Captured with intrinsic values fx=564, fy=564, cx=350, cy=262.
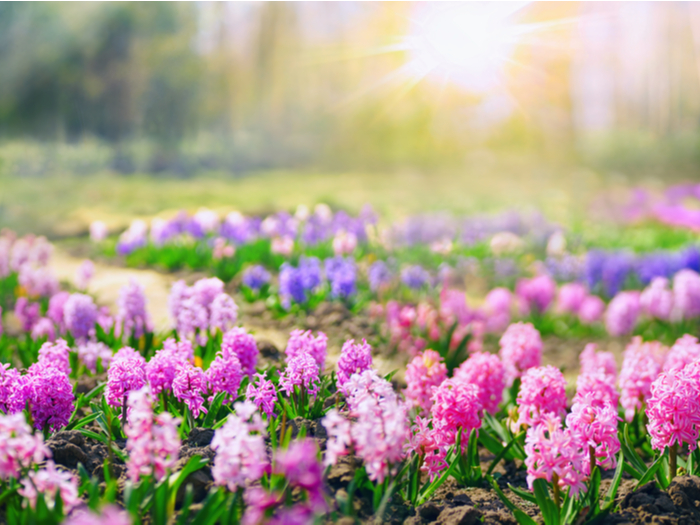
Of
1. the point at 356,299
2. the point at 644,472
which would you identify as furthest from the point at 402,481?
the point at 356,299

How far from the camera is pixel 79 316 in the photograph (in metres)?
4.23

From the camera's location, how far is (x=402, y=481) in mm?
2492

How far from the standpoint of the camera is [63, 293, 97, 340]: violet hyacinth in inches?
165

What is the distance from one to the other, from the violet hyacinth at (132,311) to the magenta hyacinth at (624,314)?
4410 mm

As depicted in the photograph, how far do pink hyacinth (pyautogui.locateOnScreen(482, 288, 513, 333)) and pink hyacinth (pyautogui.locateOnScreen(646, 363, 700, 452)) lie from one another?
121 inches

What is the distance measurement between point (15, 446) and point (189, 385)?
2.68 feet

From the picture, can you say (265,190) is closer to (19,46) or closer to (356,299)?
(19,46)

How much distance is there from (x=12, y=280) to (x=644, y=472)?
6.60m

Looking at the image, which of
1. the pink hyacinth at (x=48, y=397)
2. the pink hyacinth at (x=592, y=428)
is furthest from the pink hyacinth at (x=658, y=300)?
the pink hyacinth at (x=48, y=397)

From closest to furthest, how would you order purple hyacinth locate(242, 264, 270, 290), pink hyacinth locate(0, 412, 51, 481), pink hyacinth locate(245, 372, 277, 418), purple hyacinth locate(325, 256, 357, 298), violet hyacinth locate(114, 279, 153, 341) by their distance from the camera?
pink hyacinth locate(0, 412, 51, 481)
pink hyacinth locate(245, 372, 277, 418)
violet hyacinth locate(114, 279, 153, 341)
purple hyacinth locate(325, 256, 357, 298)
purple hyacinth locate(242, 264, 270, 290)

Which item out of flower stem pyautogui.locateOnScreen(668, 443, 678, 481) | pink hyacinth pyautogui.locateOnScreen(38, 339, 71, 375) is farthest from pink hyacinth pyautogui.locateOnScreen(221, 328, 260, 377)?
flower stem pyautogui.locateOnScreen(668, 443, 678, 481)

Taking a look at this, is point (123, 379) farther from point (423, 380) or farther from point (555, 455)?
point (555, 455)

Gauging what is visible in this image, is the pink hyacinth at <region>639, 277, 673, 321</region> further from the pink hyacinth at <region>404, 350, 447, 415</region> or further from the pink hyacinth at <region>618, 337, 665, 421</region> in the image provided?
the pink hyacinth at <region>404, 350, 447, 415</region>

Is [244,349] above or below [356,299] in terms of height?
above
